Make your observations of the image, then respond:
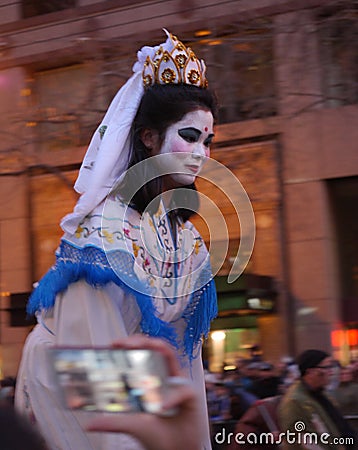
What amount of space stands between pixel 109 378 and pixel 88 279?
164 centimetres

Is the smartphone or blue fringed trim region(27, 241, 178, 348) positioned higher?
blue fringed trim region(27, 241, 178, 348)

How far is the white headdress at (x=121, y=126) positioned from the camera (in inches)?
139

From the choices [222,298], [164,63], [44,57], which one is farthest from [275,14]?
[164,63]

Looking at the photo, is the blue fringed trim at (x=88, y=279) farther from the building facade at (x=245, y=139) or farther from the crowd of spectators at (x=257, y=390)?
the building facade at (x=245, y=139)

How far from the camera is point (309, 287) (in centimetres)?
1381

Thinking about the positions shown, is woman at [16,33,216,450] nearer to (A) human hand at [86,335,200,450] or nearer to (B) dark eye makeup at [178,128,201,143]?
(B) dark eye makeup at [178,128,201,143]

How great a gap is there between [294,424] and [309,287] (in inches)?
303

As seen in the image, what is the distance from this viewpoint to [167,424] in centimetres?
169

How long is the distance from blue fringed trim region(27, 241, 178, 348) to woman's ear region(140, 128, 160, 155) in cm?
44

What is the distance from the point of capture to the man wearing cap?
6.21 m

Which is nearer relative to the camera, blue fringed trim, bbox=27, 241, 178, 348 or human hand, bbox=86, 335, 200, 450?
human hand, bbox=86, 335, 200, 450

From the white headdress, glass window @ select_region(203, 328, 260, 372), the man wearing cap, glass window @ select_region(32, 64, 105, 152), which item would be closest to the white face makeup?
the white headdress
